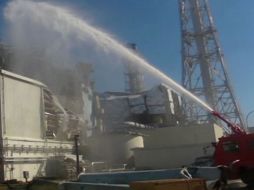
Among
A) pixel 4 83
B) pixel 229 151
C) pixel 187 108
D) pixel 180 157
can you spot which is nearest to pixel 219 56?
pixel 187 108

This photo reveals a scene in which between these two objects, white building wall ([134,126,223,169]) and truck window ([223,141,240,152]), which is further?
white building wall ([134,126,223,169])

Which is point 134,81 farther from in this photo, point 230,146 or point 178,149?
point 230,146

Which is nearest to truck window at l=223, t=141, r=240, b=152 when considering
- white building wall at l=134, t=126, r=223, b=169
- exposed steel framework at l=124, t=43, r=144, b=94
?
white building wall at l=134, t=126, r=223, b=169

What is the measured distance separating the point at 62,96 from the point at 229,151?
31812mm

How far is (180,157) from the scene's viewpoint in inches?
1706

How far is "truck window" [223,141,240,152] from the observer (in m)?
19.4

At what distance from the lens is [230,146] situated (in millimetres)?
19672

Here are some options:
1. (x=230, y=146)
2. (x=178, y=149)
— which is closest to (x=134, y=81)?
(x=178, y=149)

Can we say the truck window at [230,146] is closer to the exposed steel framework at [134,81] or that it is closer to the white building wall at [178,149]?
the white building wall at [178,149]

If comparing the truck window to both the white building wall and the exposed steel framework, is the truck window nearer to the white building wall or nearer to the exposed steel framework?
the white building wall

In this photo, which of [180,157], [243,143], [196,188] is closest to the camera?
[196,188]

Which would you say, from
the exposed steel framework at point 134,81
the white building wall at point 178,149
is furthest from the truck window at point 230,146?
the exposed steel framework at point 134,81

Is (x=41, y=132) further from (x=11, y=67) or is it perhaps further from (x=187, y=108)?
(x=187, y=108)

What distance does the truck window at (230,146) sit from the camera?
19438 millimetres
